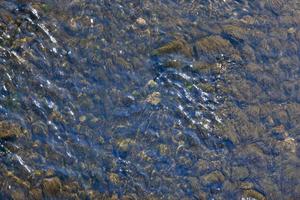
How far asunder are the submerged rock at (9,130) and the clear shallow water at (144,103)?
17 mm

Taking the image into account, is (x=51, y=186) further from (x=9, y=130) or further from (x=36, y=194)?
(x=9, y=130)

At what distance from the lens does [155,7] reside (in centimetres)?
990

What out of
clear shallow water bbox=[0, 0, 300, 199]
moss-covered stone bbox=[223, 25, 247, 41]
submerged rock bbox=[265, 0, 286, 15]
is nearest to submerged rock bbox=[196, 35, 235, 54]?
clear shallow water bbox=[0, 0, 300, 199]

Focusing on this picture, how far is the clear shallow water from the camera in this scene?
746cm

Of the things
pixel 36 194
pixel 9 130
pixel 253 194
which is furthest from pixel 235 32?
pixel 36 194

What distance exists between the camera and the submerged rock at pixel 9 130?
7.19 m

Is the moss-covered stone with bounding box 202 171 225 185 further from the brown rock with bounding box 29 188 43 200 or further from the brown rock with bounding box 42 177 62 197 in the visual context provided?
the brown rock with bounding box 29 188 43 200

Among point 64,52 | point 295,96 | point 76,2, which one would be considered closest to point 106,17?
point 76,2

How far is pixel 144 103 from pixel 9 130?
248 centimetres

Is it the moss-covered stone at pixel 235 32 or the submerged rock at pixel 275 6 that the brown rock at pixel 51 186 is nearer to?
the moss-covered stone at pixel 235 32

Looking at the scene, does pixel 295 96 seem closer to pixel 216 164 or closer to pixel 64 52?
pixel 216 164

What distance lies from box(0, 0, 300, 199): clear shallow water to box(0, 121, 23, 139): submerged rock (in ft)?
0.06

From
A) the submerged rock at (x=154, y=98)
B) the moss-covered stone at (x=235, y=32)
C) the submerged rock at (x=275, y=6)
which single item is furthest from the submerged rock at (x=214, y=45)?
the submerged rock at (x=275, y=6)

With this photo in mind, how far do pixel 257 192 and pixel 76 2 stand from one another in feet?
16.4
